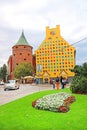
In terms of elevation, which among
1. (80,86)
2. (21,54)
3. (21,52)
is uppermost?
(21,52)

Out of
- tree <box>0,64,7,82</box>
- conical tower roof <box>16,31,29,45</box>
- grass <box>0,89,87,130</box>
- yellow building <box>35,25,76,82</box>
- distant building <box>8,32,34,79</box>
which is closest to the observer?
grass <box>0,89,87,130</box>

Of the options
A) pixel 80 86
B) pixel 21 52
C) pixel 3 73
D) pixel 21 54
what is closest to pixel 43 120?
pixel 80 86

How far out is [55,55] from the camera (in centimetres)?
10662

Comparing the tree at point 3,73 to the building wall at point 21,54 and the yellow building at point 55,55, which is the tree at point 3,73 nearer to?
the building wall at point 21,54

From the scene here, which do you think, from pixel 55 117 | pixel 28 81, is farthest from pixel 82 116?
pixel 28 81

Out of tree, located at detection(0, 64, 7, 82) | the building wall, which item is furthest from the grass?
tree, located at detection(0, 64, 7, 82)

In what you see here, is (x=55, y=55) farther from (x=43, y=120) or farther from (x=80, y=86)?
(x=43, y=120)

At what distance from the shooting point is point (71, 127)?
31.7ft

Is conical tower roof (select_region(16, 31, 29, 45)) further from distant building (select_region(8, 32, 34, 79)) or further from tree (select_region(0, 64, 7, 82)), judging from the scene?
tree (select_region(0, 64, 7, 82))

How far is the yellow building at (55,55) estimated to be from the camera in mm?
105938

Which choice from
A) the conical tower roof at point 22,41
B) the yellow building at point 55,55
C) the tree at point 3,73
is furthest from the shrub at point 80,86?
Result: the tree at point 3,73

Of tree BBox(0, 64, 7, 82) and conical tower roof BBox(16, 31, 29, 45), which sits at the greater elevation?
conical tower roof BBox(16, 31, 29, 45)

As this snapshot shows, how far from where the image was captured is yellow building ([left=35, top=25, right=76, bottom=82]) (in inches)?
4171

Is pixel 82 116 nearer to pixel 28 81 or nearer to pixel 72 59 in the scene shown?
pixel 28 81
